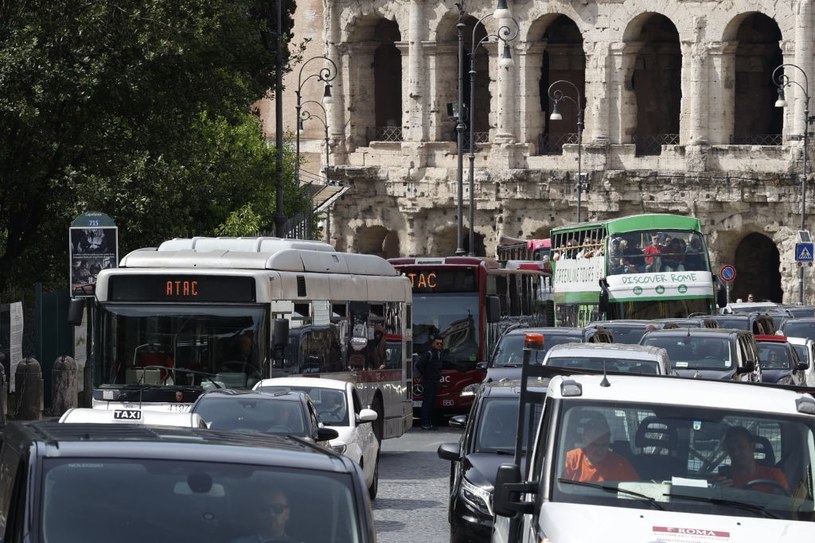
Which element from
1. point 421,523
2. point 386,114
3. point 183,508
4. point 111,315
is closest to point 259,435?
point 183,508

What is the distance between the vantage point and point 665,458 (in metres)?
8.12

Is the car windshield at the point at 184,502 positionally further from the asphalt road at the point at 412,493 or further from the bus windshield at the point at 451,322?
the bus windshield at the point at 451,322

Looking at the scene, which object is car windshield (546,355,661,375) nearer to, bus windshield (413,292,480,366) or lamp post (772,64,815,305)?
bus windshield (413,292,480,366)

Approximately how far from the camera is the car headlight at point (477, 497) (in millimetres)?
12438

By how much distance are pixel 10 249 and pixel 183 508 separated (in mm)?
22040

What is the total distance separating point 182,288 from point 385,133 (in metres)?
48.3

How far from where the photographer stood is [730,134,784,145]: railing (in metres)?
59.9

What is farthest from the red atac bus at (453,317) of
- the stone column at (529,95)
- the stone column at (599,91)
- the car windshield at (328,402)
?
the stone column at (529,95)

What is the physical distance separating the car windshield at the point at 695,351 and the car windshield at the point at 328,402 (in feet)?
21.8

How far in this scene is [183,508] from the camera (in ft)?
19.9

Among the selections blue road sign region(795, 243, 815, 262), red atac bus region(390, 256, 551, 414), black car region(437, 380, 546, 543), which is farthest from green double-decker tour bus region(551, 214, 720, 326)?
black car region(437, 380, 546, 543)

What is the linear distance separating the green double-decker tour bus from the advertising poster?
697 inches

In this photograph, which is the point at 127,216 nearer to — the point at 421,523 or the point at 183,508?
the point at 421,523

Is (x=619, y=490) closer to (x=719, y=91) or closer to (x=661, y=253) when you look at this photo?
(x=661, y=253)
